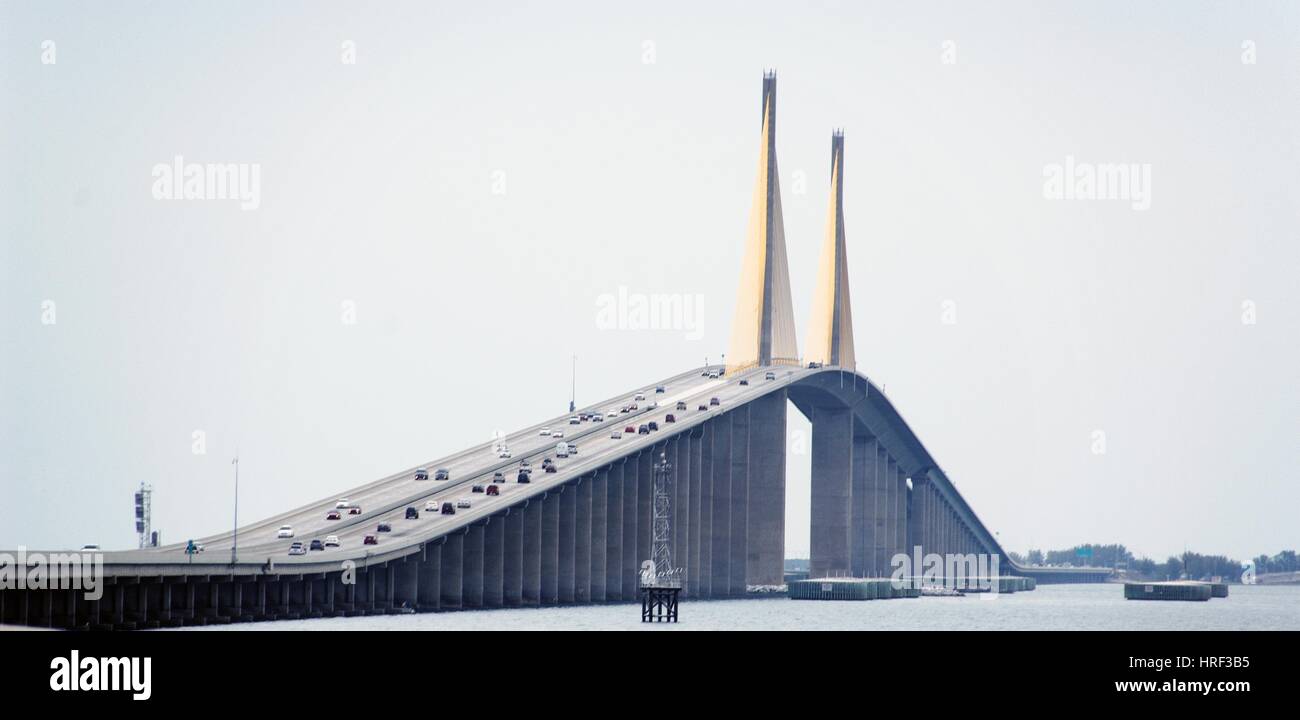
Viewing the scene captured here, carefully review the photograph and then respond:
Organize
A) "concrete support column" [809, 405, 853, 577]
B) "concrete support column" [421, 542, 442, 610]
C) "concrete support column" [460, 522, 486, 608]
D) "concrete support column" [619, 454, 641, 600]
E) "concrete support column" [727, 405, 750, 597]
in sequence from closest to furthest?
"concrete support column" [421, 542, 442, 610]
"concrete support column" [460, 522, 486, 608]
"concrete support column" [619, 454, 641, 600]
"concrete support column" [727, 405, 750, 597]
"concrete support column" [809, 405, 853, 577]

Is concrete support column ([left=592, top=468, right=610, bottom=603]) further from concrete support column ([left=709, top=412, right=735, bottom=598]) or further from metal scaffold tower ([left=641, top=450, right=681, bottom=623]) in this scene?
concrete support column ([left=709, top=412, right=735, bottom=598])

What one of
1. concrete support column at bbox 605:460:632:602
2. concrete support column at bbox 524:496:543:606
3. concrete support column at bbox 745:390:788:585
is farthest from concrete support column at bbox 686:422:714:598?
concrete support column at bbox 524:496:543:606

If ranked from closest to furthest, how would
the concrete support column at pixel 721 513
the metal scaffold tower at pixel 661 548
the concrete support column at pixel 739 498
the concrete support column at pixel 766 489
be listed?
1. the metal scaffold tower at pixel 661 548
2. the concrete support column at pixel 721 513
3. the concrete support column at pixel 739 498
4. the concrete support column at pixel 766 489

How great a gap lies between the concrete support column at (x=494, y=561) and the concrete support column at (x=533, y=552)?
5162 mm

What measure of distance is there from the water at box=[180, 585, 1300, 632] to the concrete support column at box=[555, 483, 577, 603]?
6.74 feet

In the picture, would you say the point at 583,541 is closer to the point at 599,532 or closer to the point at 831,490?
the point at 599,532

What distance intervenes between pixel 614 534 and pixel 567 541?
825 centimetres

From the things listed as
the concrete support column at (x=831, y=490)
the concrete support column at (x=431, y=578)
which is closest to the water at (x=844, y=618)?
the concrete support column at (x=431, y=578)

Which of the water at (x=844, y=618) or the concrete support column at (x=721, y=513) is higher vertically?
the concrete support column at (x=721, y=513)

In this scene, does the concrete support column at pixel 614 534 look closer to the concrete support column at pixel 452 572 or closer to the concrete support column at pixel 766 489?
the concrete support column at pixel 452 572

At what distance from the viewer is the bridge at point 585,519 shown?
284 ft

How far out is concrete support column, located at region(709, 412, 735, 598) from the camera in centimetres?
15775
